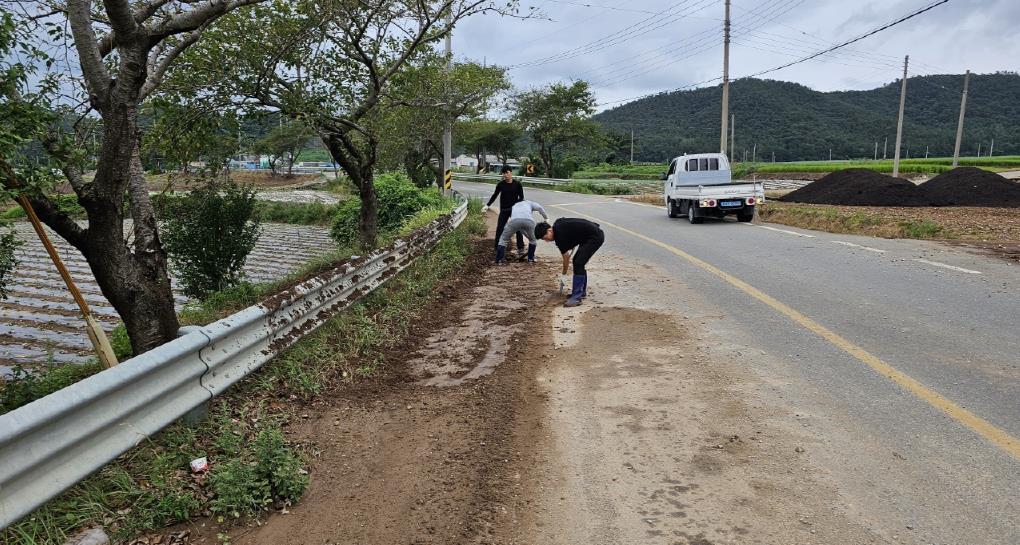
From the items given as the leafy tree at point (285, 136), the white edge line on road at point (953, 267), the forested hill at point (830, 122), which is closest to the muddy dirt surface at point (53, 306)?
the leafy tree at point (285, 136)

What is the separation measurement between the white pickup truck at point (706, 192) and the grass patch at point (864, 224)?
3.10 feet

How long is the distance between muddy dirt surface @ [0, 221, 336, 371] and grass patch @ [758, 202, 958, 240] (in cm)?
1230

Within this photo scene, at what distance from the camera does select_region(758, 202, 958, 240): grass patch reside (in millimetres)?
13655

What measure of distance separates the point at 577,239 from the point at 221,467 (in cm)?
543

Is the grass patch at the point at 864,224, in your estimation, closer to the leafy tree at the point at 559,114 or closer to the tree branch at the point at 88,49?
the tree branch at the point at 88,49

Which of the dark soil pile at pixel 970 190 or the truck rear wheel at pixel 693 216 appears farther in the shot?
the dark soil pile at pixel 970 190

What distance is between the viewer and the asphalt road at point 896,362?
324 cm

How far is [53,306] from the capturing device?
10.7 m

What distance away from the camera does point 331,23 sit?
8.84 metres

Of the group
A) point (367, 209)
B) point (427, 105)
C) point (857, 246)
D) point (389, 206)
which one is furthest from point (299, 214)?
point (857, 246)

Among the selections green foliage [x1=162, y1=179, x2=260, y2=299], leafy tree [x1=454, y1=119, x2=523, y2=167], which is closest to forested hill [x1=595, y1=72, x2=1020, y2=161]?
leafy tree [x1=454, y1=119, x2=523, y2=167]

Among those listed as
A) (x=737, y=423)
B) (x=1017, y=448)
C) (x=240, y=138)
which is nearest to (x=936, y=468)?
(x=1017, y=448)

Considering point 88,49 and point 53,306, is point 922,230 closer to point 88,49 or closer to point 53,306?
point 88,49

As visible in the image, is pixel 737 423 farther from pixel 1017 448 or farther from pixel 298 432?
pixel 298 432
